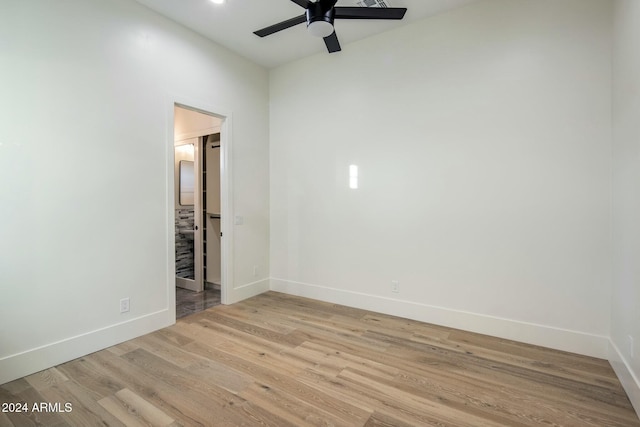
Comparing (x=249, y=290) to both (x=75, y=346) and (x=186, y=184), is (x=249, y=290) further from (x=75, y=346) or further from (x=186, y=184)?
(x=186, y=184)

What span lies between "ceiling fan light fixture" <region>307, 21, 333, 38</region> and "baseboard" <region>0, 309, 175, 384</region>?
2997 millimetres

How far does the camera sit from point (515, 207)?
2.78m

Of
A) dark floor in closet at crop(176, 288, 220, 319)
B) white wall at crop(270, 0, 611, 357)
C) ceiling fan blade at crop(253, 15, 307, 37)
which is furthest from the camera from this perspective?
dark floor in closet at crop(176, 288, 220, 319)

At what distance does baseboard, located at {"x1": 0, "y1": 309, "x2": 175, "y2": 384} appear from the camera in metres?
2.18

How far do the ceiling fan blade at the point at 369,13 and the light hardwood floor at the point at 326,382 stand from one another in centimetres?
272

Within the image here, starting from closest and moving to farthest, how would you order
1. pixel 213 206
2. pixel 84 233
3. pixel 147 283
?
pixel 84 233 → pixel 147 283 → pixel 213 206

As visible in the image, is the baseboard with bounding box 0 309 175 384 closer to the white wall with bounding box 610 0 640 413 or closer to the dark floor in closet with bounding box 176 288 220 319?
the dark floor in closet with bounding box 176 288 220 319

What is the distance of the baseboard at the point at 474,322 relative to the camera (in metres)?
2.54

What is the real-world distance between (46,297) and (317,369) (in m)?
2.19

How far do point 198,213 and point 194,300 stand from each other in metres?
1.24

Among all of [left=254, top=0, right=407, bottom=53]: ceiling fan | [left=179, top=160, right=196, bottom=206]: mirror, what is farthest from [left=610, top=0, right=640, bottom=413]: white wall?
[left=179, top=160, right=196, bottom=206]: mirror

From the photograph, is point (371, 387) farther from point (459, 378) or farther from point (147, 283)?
point (147, 283)

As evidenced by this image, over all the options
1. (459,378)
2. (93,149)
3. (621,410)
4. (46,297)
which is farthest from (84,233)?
(621,410)

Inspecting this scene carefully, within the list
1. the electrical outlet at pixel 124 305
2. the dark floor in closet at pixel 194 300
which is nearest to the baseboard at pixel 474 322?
the dark floor in closet at pixel 194 300
